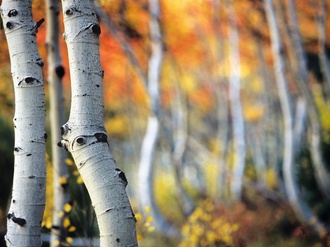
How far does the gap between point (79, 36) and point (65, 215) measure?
2.53m

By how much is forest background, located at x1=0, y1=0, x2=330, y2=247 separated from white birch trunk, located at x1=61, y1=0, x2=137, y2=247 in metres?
1.82

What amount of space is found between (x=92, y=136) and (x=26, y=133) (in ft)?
1.85

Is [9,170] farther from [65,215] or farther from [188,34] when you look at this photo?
[188,34]

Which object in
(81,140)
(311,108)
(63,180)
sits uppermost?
(311,108)

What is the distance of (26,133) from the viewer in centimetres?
271

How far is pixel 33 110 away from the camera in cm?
271

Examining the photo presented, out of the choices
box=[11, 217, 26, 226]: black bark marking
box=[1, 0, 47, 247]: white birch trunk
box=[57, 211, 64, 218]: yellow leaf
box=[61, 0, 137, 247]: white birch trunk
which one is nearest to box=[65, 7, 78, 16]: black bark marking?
box=[61, 0, 137, 247]: white birch trunk

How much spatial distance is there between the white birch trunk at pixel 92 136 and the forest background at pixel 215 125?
182cm

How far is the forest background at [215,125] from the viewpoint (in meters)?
6.73

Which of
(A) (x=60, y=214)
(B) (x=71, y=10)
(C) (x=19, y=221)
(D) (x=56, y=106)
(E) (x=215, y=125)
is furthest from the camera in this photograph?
(E) (x=215, y=125)

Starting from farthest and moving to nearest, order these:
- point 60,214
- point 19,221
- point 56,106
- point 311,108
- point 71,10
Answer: point 311,108 → point 56,106 → point 60,214 → point 19,221 → point 71,10

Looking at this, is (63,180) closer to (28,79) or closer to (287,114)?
(28,79)

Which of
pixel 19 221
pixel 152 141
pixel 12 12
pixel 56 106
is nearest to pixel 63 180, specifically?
pixel 56 106

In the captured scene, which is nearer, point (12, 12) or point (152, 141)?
point (12, 12)
